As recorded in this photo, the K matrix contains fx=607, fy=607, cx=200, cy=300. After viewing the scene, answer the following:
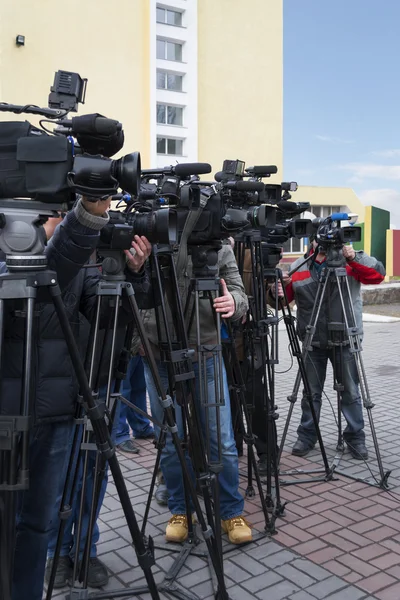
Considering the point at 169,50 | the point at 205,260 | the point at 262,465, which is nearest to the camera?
the point at 205,260

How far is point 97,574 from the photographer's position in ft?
9.94

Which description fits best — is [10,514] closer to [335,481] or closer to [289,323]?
[289,323]

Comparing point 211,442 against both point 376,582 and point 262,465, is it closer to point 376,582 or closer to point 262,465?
point 376,582

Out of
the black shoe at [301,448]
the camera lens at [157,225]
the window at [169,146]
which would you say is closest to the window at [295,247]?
the window at [169,146]


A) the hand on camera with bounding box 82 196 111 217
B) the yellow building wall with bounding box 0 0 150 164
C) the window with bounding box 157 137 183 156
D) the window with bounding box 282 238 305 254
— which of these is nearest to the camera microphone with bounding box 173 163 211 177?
the hand on camera with bounding box 82 196 111 217

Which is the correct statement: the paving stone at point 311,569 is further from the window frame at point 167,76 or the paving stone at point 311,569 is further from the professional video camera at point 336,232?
the window frame at point 167,76

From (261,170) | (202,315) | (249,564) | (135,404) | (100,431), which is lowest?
(249,564)

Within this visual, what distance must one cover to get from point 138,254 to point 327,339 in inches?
97.1

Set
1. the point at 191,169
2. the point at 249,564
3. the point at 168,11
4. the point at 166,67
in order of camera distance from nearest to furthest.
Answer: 1. the point at 191,169
2. the point at 249,564
3. the point at 166,67
4. the point at 168,11

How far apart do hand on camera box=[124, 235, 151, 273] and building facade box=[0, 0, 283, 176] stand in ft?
74.8

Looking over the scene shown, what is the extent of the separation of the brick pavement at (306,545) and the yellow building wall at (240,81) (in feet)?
82.5

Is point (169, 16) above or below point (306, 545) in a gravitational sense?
above

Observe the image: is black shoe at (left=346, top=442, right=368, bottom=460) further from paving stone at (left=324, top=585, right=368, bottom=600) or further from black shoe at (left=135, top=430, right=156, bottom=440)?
paving stone at (left=324, top=585, right=368, bottom=600)

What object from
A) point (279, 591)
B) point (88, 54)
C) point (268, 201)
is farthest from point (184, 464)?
point (88, 54)
